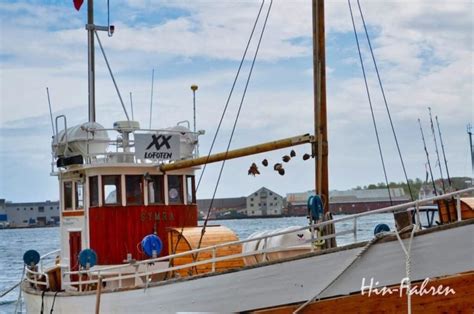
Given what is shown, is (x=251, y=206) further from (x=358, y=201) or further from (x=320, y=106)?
(x=320, y=106)

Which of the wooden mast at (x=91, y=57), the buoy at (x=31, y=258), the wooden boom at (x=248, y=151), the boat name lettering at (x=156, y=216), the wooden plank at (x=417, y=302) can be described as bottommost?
the wooden plank at (x=417, y=302)

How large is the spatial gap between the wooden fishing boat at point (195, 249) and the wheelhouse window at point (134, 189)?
2 centimetres

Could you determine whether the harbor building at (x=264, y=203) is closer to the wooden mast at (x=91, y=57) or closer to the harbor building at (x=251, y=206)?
the harbor building at (x=251, y=206)

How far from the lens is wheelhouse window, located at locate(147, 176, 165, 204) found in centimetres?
1738

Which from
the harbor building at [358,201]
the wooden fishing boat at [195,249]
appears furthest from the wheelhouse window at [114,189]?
the harbor building at [358,201]

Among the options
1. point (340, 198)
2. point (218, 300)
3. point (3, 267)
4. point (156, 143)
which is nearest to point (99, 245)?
point (156, 143)

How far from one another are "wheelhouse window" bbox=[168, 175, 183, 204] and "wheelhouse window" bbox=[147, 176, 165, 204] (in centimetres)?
20

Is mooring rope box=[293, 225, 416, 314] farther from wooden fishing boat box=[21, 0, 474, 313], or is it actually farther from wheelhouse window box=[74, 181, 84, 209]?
wheelhouse window box=[74, 181, 84, 209]

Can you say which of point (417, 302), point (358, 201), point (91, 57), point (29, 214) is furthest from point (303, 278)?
point (29, 214)

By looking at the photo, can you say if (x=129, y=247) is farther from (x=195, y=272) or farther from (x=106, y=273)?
(x=195, y=272)

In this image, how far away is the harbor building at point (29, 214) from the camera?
13462cm

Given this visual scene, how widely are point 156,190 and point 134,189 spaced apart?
1.67ft

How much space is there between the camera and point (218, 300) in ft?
41.3

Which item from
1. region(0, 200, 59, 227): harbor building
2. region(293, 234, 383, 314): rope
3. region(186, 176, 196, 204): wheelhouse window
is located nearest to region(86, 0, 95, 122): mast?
region(186, 176, 196, 204): wheelhouse window
